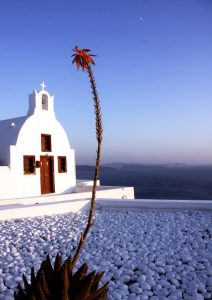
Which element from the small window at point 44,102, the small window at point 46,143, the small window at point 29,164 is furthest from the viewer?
the small window at point 44,102

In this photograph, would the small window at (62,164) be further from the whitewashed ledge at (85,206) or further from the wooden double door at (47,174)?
the whitewashed ledge at (85,206)

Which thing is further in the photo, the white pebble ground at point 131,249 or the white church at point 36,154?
the white church at point 36,154

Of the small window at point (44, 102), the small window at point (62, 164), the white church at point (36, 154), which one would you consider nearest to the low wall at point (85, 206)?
the white church at point (36, 154)

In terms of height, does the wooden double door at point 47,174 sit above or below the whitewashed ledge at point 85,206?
above

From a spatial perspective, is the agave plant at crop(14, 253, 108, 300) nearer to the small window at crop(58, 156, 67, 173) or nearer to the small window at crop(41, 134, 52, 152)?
the small window at crop(41, 134, 52, 152)

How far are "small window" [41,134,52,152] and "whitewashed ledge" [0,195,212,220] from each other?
7350 millimetres

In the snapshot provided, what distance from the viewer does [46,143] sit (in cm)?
1698

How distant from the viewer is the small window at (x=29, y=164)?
15.5 meters

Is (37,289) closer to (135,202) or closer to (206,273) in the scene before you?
(206,273)

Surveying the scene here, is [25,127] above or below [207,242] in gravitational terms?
above

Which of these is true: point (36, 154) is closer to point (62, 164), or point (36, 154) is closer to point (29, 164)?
point (29, 164)

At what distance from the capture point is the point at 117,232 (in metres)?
6.83

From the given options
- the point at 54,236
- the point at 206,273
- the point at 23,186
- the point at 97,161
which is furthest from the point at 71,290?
the point at 23,186

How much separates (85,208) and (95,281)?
732 centimetres
